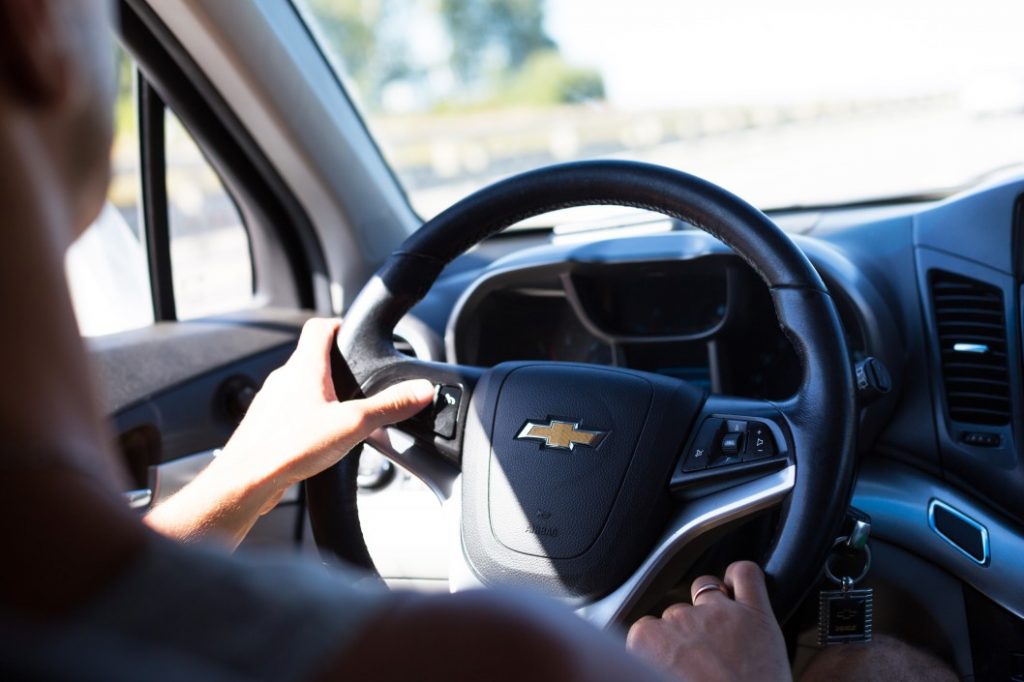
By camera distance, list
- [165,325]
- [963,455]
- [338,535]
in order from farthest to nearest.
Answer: [165,325] < [963,455] < [338,535]

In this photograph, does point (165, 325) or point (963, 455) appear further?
point (165, 325)

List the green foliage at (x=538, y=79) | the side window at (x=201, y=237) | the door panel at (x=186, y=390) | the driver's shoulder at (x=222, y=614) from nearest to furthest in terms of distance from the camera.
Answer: the driver's shoulder at (x=222, y=614) → the door panel at (x=186, y=390) → the side window at (x=201, y=237) → the green foliage at (x=538, y=79)

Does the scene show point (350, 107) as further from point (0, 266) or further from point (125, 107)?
point (0, 266)

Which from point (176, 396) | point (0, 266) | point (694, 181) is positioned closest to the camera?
point (0, 266)

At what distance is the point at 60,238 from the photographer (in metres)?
0.63

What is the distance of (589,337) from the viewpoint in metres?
2.76

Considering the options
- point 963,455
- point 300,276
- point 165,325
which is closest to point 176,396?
point 165,325

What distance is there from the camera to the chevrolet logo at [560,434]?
5.91 feet

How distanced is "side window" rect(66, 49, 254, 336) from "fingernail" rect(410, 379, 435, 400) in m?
1.16

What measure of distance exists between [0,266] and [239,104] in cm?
226

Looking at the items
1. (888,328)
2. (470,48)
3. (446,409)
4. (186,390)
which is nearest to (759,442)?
(446,409)

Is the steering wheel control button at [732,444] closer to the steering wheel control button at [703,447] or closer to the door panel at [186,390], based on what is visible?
the steering wheel control button at [703,447]

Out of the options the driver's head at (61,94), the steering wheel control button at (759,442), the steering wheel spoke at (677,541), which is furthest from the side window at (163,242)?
the driver's head at (61,94)

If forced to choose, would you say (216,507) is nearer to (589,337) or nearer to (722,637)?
(722,637)
